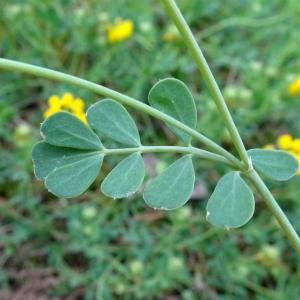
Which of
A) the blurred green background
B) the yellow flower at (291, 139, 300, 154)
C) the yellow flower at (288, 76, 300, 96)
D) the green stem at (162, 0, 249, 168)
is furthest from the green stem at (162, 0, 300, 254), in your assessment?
the yellow flower at (288, 76, 300, 96)

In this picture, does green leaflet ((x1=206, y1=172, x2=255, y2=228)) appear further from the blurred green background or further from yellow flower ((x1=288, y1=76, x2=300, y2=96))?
yellow flower ((x1=288, y1=76, x2=300, y2=96))

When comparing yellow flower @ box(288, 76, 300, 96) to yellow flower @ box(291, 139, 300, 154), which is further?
yellow flower @ box(288, 76, 300, 96)

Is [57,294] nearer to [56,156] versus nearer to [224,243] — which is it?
[224,243]

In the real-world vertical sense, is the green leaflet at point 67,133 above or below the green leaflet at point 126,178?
above

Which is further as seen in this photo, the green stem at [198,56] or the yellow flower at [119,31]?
the yellow flower at [119,31]

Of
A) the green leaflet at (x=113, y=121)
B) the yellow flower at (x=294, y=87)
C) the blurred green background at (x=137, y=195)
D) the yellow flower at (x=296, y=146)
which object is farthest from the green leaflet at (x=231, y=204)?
the yellow flower at (x=294, y=87)

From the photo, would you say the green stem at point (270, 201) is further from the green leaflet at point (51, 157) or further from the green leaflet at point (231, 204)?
the green leaflet at point (51, 157)

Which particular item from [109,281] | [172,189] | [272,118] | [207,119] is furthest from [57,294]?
[172,189]
